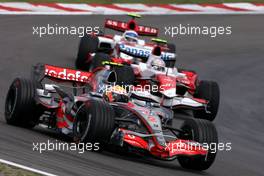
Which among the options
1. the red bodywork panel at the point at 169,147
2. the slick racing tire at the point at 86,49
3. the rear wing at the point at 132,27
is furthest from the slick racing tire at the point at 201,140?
the rear wing at the point at 132,27

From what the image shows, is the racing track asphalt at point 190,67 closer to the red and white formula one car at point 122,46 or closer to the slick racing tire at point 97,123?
the slick racing tire at point 97,123

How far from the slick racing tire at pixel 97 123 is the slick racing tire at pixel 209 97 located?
5826 mm

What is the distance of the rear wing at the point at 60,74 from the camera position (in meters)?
15.1

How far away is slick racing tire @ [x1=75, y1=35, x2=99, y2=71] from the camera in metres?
22.4

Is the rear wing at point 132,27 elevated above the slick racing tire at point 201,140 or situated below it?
below

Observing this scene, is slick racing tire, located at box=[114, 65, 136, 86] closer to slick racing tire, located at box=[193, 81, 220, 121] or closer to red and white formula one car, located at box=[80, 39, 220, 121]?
red and white formula one car, located at box=[80, 39, 220, 121]

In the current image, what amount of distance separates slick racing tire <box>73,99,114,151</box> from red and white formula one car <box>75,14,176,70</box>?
8672mm

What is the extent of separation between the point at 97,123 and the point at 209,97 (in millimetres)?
6515

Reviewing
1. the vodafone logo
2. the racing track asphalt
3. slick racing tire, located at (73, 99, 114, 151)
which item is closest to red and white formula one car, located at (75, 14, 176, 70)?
the racing track asphalt

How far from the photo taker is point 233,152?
49.1ft

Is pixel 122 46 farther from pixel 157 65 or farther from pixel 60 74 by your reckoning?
pixel 60 74

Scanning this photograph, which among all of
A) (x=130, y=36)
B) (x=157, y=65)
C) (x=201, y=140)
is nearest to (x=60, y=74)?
(x=201, y=140)

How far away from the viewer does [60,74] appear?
15156 mm

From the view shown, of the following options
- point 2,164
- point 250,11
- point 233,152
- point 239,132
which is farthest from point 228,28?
point 2,164
